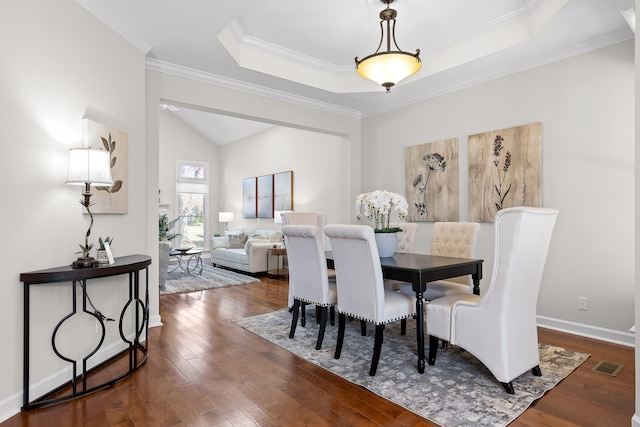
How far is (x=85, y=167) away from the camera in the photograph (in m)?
2.35

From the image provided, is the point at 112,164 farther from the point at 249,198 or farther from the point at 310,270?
the point at 249,198

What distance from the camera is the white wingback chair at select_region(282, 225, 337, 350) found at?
3.00m

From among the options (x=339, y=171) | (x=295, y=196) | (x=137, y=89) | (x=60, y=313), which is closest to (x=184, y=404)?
(x=60, y=313)

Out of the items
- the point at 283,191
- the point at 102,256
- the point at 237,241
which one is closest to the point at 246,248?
the point at 237,241

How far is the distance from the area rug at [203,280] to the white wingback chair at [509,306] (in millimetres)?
4262

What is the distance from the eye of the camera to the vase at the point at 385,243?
3193 millimetres

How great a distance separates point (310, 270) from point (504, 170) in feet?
7.97

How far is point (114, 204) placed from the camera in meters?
2.96

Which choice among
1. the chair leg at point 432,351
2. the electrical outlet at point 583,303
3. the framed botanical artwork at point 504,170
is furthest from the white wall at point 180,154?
the electrical outlet at point 583,303

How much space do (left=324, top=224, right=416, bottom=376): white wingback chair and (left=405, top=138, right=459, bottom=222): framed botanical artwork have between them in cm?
206

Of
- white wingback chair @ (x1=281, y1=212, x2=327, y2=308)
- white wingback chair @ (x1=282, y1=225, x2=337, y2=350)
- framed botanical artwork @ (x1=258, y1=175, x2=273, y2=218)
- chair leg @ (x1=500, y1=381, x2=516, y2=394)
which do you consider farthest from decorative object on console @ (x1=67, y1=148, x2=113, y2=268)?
framed botanical artwork @ (x1=258, y1=175, x2=273, y2=218)

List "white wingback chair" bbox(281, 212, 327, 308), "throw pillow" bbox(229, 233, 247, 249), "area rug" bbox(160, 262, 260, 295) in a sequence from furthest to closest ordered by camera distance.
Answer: "throw pillow" bbox(229, 233, 247, 249) → "area rug" bbox(160, 262, 260, 295) → "white wingback chair" bbox(281, 212, 327, 308)

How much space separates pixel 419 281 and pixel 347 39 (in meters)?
2.71

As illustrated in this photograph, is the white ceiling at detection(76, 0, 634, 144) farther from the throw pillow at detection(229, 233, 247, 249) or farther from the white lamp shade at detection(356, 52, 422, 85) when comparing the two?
the throw pillow at detection(229, 233, 247, 249)
